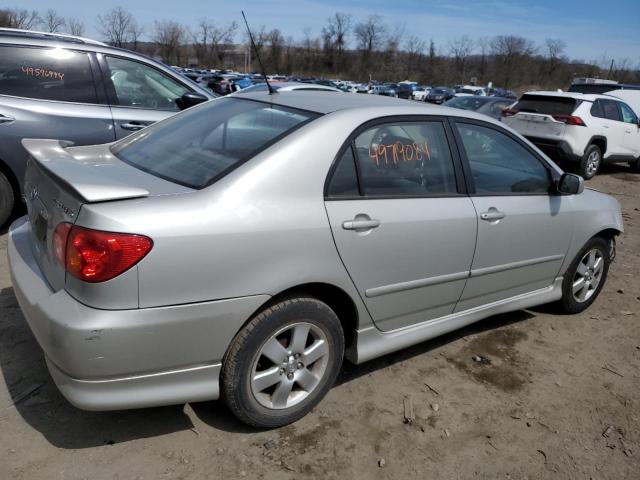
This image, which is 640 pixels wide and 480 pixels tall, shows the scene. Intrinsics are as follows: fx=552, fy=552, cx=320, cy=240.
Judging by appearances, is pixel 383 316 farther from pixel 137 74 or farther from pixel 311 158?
pixel 137 74

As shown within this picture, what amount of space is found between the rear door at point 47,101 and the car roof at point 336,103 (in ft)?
7.52

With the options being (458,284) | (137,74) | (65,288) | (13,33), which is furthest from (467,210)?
(13,33)

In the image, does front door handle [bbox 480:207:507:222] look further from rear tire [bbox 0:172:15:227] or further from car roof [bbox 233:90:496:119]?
rear tire [bbox 0:172:15:227]

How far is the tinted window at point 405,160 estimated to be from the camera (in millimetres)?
2873

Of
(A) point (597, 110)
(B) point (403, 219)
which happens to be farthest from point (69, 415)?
(A) point (597, 110)

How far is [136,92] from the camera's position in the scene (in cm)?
547

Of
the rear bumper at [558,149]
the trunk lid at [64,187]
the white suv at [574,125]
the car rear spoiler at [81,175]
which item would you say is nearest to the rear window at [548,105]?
the white suv at [574,125]

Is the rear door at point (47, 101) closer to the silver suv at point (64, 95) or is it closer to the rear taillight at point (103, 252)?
the silver suv at point (64, 95)

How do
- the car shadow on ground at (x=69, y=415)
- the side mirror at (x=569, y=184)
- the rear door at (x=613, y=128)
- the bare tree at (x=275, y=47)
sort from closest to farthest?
the car shadow on ground at (x=69, y=415) → the side mirror at (x=569, y=184) → the rear door at (x=613, y=128) → the bare tree at (x=275, y=47)

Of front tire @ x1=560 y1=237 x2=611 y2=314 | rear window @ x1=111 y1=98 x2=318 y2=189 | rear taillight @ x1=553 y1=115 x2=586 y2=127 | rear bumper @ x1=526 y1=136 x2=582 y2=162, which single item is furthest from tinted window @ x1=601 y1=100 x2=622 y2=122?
rear window @ x1=111 y1=98 x2=318 y2=189

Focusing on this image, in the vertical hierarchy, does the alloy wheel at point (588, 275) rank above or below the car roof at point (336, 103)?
below

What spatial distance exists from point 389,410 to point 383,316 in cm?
52

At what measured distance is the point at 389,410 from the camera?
300 cm

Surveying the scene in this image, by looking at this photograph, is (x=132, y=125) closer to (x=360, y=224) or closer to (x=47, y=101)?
(x=47, y=101)
